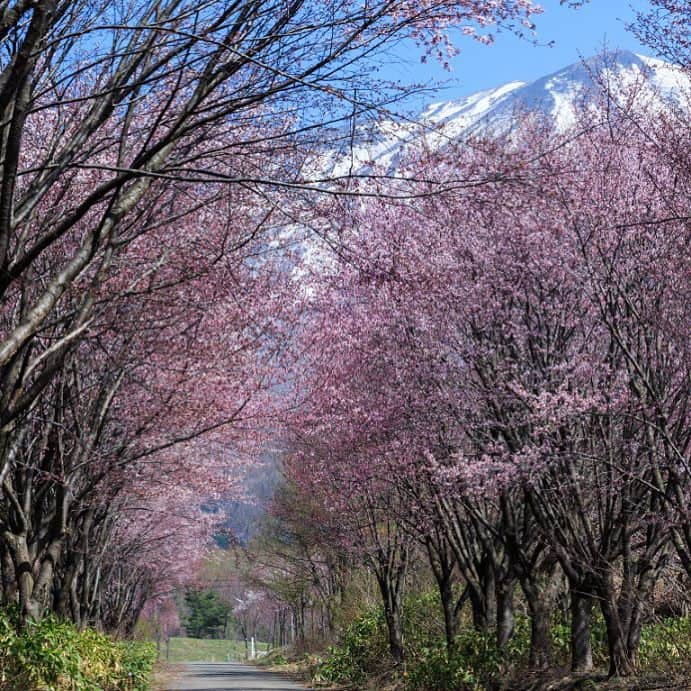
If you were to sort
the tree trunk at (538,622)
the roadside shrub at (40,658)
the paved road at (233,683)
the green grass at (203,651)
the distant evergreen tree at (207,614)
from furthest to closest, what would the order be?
the distant evergreen tree at (207,614)
the green grass at (203,651)
the paved road at (233,683)
the tree trunk at (538,622)
the roadside shrub at (40,658)

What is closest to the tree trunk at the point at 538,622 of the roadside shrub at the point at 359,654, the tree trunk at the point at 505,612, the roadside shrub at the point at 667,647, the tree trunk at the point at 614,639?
the tree trunk at the point at 505,612

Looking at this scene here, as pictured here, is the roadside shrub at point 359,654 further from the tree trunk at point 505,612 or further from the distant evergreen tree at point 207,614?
the distant evergreen tree at point 207,614

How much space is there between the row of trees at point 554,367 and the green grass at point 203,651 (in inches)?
2588

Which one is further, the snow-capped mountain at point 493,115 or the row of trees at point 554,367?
the row of trees at point 554,367

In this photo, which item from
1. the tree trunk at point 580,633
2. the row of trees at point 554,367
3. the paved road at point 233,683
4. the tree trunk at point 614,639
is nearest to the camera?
the row of trees at point 554,367

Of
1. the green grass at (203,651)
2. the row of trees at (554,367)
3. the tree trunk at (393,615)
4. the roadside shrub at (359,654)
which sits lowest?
the green grass at (203,651)

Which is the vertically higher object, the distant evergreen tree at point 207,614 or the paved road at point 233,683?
the paved road at point 233,683

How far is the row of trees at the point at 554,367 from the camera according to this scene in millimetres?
10031

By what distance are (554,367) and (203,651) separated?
83134mm

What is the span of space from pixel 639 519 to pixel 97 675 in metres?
7.86

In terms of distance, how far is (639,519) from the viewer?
10578 mm

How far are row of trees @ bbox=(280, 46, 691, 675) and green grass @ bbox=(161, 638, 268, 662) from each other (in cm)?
6574

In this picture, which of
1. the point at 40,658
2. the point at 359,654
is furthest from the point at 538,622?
the point at 359,654

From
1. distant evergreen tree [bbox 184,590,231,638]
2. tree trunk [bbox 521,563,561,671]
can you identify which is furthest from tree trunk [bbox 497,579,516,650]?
distant evergreen tree [bbox 184,590,231,638]
